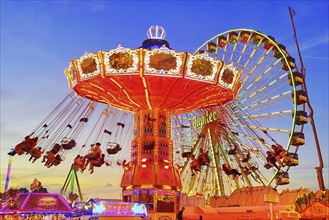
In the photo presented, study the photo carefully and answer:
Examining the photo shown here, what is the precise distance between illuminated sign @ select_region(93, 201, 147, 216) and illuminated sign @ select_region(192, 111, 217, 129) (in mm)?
13874

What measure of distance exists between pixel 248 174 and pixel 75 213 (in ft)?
42.7

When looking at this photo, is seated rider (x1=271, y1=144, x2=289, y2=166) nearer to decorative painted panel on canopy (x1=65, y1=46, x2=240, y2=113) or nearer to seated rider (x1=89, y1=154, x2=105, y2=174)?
decorative painted panel on canopy (x1=65, y1=46, x2=240, y2=113)

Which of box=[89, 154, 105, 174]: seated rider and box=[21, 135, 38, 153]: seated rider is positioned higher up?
box=[21, 135, 38, 153]: seated rider

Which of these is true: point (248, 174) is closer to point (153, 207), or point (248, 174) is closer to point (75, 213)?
point (153, 207)

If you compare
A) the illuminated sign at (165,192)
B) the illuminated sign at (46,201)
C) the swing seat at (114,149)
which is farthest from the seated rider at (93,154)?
the illuminated sign at (165,192)

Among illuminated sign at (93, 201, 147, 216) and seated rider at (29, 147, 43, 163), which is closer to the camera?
illuminated sign at (93, 201, 147, 216)

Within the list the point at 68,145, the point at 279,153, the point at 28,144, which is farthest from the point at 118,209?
the point at 279,153

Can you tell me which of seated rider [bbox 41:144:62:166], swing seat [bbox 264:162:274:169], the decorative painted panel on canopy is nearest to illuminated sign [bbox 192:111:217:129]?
swing seat [bbox 264:162:274:169]

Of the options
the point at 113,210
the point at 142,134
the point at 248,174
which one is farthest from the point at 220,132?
the point at 113,210

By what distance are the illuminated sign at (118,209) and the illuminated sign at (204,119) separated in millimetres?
13874

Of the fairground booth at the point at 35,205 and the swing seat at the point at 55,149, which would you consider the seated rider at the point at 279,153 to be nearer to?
the fairground booth at the point at 35,205

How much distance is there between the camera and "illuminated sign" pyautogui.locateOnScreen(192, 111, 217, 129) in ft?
98.0

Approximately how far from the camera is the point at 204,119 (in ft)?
99.9

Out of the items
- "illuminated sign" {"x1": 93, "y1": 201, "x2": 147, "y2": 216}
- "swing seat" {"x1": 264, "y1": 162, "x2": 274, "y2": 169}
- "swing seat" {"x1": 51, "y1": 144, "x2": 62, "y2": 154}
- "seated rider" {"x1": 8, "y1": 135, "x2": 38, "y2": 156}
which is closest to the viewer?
"illuminated sign" {"x1": 93, "y1": 201, "x2": 147, "y2": 216}
